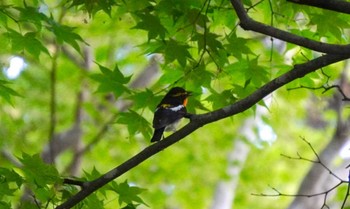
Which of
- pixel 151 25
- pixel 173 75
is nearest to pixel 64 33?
pixel 151 25

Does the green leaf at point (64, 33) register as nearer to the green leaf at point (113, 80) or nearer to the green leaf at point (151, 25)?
the green leaf at point (113, 80)

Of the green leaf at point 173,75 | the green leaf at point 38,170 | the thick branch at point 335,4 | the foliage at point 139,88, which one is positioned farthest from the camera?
the green leaf at point 173,75

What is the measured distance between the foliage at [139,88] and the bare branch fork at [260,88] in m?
0.41

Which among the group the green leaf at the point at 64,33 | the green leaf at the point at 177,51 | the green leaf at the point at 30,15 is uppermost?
the green leaf at the point at 30,15

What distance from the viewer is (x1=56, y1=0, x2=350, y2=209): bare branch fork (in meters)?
1.96

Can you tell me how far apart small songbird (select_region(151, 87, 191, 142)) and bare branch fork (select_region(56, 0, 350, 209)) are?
21cm

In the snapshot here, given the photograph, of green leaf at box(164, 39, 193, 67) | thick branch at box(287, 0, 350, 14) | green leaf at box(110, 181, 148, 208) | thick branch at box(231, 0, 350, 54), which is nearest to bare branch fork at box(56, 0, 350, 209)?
thick branch at box(231, 0, 350, 54)

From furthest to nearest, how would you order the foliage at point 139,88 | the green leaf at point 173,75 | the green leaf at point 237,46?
the green leaf at point 173,75, the green leaf at point 237,46, the foliage at point 139,88

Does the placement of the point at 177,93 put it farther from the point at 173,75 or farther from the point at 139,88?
the point at 139,88

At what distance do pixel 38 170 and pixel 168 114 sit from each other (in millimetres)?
520

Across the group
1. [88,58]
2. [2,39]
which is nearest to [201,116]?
[2,39]

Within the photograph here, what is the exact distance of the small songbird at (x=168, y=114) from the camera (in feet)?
7.52

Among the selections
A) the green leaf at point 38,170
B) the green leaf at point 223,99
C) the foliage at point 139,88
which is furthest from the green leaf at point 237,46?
the green leaf at point 38,170

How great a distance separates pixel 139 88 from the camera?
6.20 m
